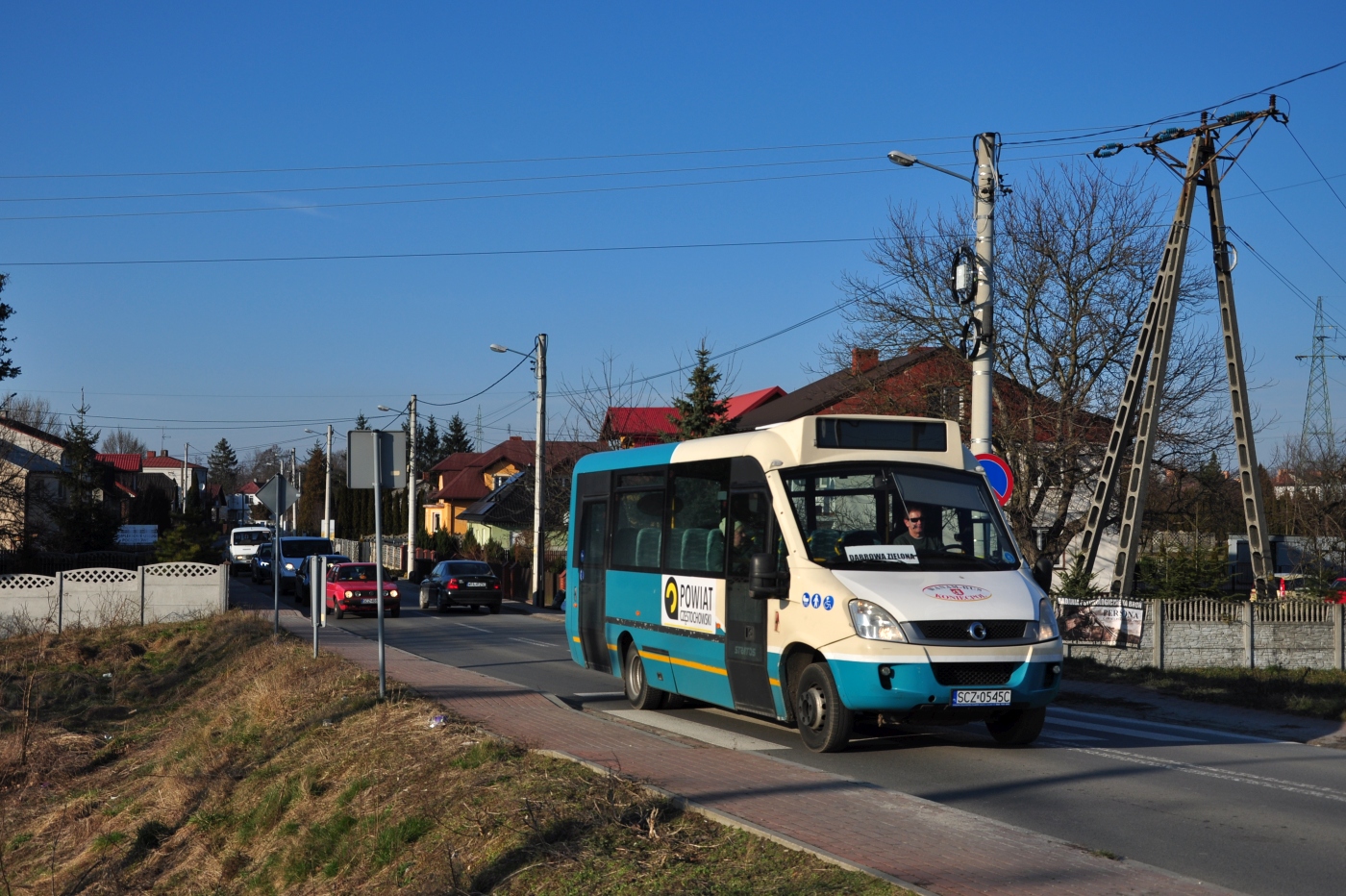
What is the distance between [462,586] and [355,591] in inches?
150

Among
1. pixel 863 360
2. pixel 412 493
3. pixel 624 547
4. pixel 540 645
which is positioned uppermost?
pixel 863 360

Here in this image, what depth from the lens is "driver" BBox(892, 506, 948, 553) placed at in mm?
10266

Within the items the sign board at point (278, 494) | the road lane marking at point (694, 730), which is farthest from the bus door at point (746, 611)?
the sign board at point (278, 494)

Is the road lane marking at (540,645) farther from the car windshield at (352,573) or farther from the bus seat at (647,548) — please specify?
the bus seat at (647,548)

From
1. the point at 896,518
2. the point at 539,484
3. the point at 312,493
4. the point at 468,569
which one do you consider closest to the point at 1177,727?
the point at 896,518

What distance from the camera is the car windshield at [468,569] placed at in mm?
37625

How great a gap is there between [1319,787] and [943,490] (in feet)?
11.8

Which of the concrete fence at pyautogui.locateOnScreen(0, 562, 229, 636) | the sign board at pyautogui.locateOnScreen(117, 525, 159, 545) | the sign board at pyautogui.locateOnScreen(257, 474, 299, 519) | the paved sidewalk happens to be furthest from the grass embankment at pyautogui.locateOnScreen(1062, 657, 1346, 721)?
the sign board at pyautogui.locateOnScreen(117, 525, 159, 545)

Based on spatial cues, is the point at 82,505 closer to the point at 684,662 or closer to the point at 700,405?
the point at 700,405

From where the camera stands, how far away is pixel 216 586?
31844 mm

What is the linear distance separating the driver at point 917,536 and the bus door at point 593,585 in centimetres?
477

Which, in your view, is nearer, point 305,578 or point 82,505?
point 305,578

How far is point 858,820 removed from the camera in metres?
7.27

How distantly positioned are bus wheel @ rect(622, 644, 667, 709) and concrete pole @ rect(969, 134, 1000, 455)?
19.4 ft
